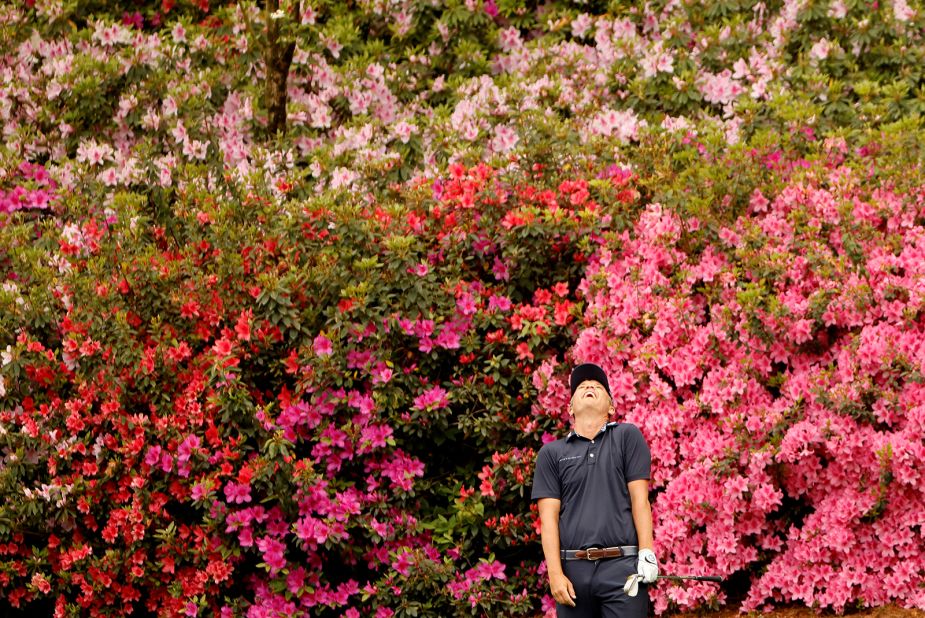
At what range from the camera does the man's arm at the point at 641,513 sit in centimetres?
407

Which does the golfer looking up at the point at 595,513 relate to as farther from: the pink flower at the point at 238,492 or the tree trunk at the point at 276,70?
the tree trunk at the point at 276,70

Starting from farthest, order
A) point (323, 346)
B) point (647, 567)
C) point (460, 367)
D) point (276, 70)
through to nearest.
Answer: point (276, 70)
point (460, 367)
point (323, 346)
point (647, 567)

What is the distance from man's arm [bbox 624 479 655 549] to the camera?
407 cm

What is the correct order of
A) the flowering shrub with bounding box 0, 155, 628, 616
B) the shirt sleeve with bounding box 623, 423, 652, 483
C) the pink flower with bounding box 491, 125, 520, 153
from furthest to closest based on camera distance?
the pink flower with bounding box 491, 125, 520, 153 → the flowering shrub with bounding box 0, 155, 628, 616 → the shirt sleeve with bounding box 623, 423, 652, 483

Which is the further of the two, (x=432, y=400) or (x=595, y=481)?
(x=432, y=400)

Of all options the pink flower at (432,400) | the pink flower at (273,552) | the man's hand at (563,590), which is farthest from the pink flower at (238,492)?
the man's hand at (563,590)

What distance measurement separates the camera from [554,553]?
414 cm

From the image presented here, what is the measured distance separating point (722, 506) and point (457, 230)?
209 centimetres

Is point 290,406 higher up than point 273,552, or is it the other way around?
point 290,406

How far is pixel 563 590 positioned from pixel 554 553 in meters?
0.15

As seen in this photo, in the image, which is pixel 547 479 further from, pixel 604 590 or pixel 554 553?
pixel 604 590

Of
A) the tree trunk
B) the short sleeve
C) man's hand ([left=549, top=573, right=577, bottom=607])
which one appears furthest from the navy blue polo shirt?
the tree trunk

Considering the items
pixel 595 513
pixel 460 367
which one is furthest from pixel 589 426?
pixel 460 367

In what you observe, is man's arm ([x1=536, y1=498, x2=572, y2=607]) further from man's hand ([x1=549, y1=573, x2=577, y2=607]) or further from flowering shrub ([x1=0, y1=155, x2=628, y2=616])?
flowering shrub ([x1=0, y1=155, x2=628, y2=616])
